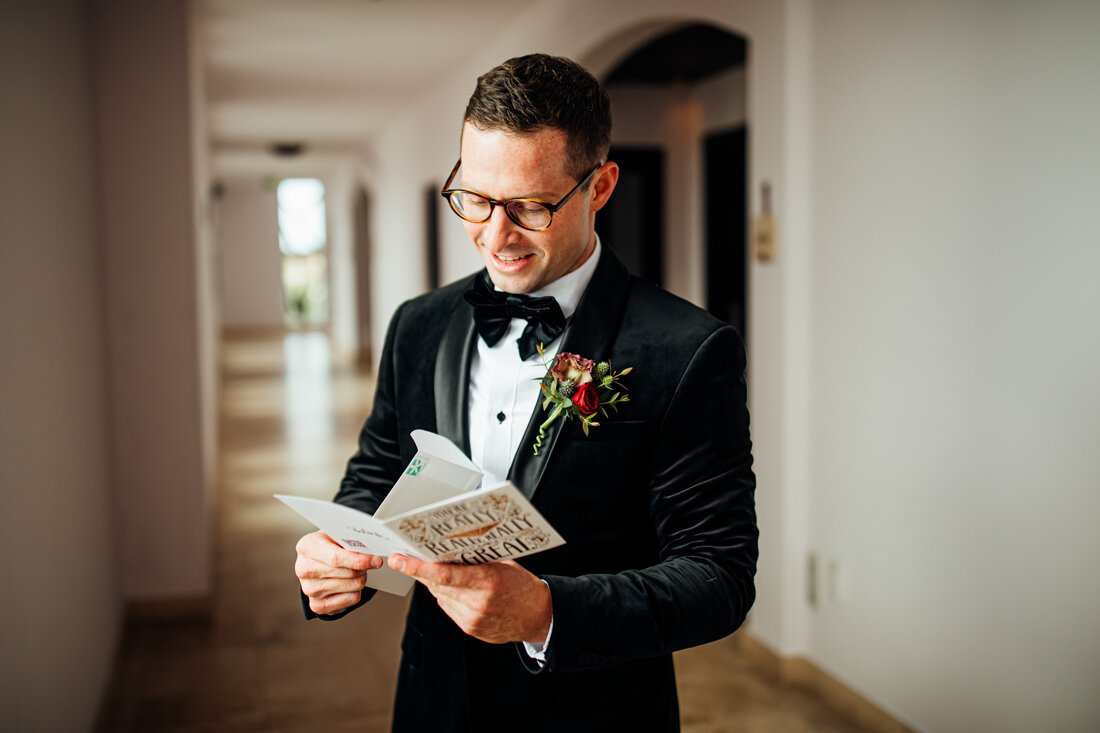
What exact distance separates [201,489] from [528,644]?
11.3 feet

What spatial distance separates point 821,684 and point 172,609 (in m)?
2.86

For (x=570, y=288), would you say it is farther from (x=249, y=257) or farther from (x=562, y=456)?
(x=249, y=257)

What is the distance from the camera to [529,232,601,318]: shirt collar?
142 cm

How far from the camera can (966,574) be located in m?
2.70

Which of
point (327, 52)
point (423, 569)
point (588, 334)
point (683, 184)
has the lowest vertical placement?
point (423, 569)

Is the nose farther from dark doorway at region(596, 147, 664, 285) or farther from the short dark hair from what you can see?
dark doorway at region(596, 147, 664, 285)

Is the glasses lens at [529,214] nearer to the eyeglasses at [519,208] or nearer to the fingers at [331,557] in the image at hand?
the eyeglasses at [519,208]

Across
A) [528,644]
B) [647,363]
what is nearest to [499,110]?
[647,363]

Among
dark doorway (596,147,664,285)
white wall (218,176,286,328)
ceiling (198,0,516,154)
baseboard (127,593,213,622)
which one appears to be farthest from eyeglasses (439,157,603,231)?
white wall (218,176,286,328)

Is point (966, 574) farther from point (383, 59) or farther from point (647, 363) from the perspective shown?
point (383, 59)

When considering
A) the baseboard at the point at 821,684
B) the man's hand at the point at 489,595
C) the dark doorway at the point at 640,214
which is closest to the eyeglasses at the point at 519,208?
the man's hand at the point at 489,595

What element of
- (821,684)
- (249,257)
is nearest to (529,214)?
(821,684)

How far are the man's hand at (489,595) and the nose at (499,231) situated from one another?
1.41 ft

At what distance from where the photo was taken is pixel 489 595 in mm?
1088
